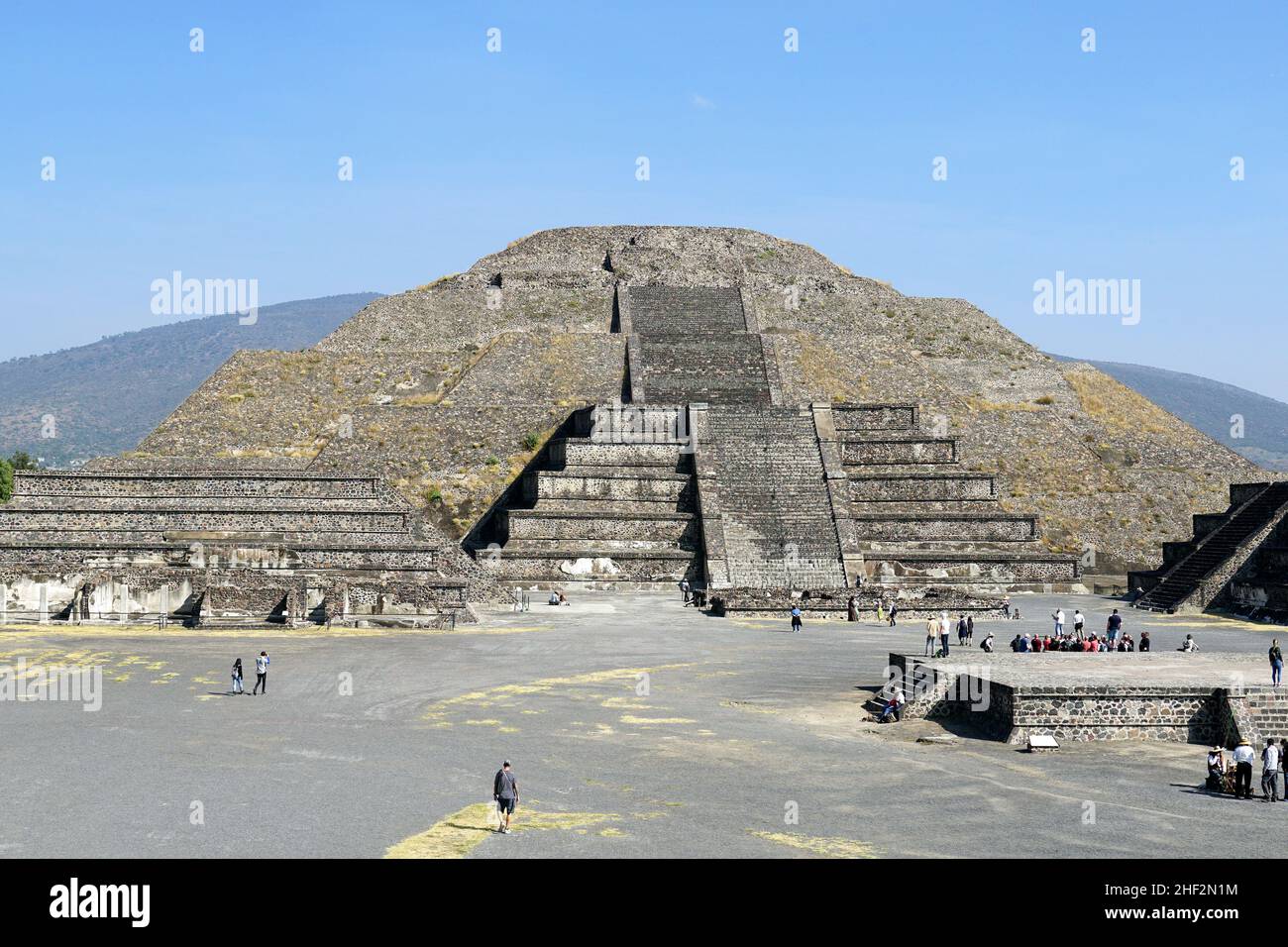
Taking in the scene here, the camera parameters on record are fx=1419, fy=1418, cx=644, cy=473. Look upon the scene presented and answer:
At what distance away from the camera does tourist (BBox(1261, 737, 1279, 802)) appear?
17.7 m

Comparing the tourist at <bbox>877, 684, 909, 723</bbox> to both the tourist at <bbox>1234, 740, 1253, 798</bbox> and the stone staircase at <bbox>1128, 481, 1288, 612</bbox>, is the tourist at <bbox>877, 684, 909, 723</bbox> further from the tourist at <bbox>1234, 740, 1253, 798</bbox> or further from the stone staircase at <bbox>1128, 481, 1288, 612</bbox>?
the stone staircase at <bbox>1128, 481, 1288, 612</bbox>

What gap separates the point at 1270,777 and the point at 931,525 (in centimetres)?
2757

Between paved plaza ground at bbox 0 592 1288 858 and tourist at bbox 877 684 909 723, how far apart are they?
36 centimetres

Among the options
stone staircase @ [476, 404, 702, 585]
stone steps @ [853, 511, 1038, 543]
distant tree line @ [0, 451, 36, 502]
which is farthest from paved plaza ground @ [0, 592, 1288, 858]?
distant tree line @ [0, 451, 36, 502]

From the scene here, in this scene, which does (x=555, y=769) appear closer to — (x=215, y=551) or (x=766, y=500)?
(x=215, y=551)

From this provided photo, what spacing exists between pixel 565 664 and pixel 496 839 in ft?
43.1

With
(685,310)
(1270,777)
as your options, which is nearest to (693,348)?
(685,310)

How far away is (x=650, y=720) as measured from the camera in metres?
21.7

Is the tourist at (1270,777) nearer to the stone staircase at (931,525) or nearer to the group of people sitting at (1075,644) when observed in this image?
the group of people sitting at (1075,644)

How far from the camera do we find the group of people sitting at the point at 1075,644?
29984 millimetres

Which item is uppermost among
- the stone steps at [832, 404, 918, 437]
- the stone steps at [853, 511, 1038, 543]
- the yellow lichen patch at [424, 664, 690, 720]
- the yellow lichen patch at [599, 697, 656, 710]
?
the stone steps at [832, 404, 918, 437]

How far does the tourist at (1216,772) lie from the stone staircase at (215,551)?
67.6 ft

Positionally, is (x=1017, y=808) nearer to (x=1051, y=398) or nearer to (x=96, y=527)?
(x=96, y=527)
